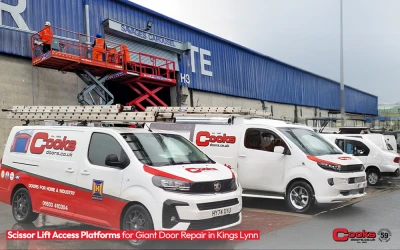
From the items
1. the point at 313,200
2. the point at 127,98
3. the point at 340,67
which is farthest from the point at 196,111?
the point at 340,67

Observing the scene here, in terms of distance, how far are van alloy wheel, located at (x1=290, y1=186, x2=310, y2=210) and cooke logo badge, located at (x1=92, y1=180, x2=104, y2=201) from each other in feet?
14.1

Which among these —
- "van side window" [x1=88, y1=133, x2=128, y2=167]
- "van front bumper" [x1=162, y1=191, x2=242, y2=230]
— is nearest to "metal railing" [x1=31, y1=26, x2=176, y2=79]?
"van side window" [x1=88, y1=133, x2=128, y2=167]

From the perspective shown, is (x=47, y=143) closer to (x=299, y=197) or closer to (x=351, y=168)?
(x=299, y=197)

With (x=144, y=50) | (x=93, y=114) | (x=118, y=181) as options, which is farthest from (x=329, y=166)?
(x=144, y=50)

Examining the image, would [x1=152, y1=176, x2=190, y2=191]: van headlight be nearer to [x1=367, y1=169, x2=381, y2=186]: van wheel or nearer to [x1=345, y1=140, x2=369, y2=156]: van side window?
[x1=345, y1=140, x2=369, y2=156]: van side window

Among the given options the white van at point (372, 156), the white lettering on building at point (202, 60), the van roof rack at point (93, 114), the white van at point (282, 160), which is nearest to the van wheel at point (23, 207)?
the van roof rack at point (93, 114)

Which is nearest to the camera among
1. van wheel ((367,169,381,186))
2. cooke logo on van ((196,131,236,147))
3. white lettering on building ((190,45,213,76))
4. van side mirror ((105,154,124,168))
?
van side mirror ((105,154,124,168))

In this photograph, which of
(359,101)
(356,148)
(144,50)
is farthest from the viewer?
(359,101)

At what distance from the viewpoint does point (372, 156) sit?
12508 mm

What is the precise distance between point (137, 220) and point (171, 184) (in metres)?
0.72

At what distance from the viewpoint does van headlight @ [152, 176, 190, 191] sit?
16.0ft

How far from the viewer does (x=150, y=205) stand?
15.9 feet

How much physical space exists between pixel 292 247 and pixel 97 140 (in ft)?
11.2
